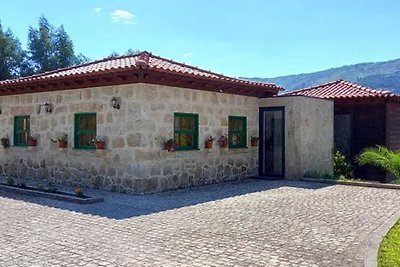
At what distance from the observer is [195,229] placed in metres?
6.82

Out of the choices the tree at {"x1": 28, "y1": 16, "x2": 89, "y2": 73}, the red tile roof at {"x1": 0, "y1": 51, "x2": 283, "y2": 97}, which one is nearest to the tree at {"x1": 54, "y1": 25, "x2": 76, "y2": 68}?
the tree at {"x1": 28, "y1": 16, "x2": 89, "y2": 73}

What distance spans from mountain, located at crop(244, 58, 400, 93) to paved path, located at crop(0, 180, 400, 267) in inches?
2127

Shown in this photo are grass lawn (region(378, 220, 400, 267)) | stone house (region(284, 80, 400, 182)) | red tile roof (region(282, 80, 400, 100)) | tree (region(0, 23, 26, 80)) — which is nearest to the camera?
grass lawn (region(378, 220, 400, 267))

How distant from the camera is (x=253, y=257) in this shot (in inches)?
209

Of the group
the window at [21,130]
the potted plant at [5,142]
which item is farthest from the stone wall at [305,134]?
the potted plant at [5,142]

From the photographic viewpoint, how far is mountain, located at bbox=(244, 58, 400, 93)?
6288 cm

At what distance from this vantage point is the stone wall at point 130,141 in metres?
10.7

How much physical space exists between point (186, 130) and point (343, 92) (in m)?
8.43

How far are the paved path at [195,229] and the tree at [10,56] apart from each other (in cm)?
2303

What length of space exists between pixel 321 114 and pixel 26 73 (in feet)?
85.4

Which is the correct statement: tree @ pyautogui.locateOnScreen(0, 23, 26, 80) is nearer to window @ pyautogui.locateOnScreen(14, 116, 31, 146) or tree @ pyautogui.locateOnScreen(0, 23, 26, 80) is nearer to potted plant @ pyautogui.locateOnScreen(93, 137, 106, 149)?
window @ pyautogui.locateOnScreen(14, 116, 31, 146)

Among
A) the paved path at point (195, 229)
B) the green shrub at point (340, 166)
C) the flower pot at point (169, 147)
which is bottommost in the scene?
the paved path at point (195, 229)

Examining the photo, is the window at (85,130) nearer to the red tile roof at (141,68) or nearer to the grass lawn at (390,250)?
the red tile roof at (141,68)

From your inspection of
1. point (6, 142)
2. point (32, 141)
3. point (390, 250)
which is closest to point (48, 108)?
point (32, 141)
